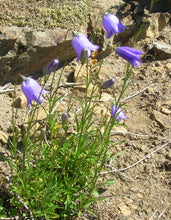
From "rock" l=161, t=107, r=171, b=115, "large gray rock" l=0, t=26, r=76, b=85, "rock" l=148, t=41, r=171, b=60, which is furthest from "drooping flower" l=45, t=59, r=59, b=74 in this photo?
"rock" l=148, t=41, r=171, b=60

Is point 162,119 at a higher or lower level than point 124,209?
higher

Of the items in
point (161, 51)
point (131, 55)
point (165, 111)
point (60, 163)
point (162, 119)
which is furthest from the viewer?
point (161, 51)

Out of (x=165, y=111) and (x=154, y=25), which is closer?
(x=165, y=111)

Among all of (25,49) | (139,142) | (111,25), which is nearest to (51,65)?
(111,25)

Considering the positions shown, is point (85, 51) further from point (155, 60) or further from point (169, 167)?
point (155, 60)

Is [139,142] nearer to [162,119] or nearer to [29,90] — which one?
[162,119]

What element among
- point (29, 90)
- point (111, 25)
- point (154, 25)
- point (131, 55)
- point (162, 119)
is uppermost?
point (111, 25)

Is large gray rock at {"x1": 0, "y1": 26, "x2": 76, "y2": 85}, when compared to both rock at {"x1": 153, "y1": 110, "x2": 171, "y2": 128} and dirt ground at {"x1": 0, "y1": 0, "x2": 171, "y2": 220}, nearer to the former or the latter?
dirt ground at {"x1": 0, "y1": 0, "x2": 171, "y2": 220}
